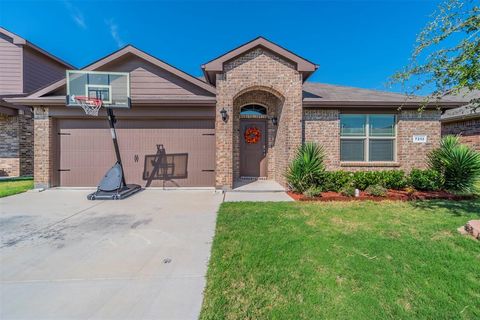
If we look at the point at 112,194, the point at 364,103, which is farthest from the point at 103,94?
the point at 364,103

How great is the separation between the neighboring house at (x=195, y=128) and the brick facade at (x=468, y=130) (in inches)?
206

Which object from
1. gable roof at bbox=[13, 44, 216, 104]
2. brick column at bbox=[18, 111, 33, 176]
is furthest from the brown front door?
brick column at bbox=[18, 111, 33, 176]

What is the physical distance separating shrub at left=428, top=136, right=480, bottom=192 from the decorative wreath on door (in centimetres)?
656

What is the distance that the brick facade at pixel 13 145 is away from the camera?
9.98m

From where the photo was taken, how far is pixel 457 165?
271 inches

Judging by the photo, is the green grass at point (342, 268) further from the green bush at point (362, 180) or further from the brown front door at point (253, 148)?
the brown front door at point (253, 148)

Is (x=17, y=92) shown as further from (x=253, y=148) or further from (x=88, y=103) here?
(x=253, y=148)

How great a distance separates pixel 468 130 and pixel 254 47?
1241 centimetres

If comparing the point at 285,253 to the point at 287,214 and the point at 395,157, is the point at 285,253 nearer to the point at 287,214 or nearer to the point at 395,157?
the point at 287,214

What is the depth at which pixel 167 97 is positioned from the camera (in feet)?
25.8

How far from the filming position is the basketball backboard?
7.25m

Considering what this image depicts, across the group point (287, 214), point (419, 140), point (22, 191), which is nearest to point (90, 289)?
point (287, 214)

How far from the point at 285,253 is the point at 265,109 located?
23.4 feet

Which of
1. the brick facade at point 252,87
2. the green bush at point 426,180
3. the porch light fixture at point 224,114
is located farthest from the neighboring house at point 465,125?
the porch light fixture at point 224,114
